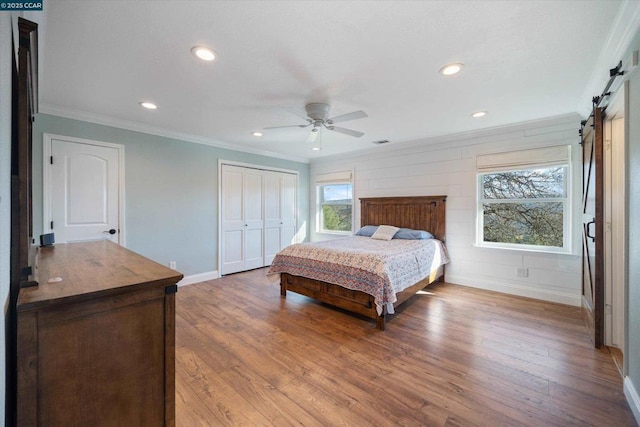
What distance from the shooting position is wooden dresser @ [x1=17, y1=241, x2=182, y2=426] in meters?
0.86

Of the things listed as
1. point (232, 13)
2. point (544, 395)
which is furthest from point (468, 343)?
point (232, 13)

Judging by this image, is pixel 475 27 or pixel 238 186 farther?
pixel 238 186

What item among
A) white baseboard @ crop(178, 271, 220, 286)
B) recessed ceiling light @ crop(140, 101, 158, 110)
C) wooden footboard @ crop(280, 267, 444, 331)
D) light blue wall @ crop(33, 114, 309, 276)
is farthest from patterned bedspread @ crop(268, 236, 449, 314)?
recessed ceiling light @ crop(140, 101, 158, 110)

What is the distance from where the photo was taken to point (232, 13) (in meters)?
1.62

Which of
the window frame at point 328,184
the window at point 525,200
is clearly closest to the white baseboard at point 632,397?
the window at point 525,200

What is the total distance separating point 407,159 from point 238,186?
3192 millimetres

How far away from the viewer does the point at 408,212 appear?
15.5ft

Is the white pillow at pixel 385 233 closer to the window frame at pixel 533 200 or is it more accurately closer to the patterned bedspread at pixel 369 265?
the patterned bedspread at pixel 369 265

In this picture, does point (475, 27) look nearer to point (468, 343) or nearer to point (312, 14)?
point (312, 14)

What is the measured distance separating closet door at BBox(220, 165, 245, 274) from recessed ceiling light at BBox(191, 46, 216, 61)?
2.87m

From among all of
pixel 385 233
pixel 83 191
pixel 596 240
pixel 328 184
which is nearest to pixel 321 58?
pixel 596 240

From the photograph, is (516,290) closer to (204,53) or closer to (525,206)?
(525,206)

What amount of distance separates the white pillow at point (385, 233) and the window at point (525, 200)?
51.0 inches

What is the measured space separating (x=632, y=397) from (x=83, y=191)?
5.43m
